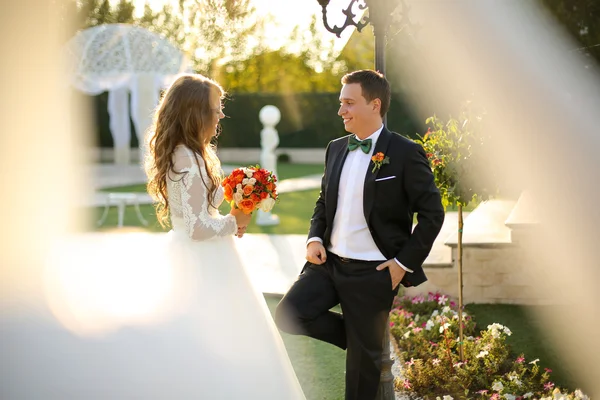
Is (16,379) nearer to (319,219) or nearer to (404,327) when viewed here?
(319,219)

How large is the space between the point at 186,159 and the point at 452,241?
378 cm

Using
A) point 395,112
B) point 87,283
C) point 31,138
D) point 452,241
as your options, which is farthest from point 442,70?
point 395,112

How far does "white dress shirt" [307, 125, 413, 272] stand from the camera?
11.7 feet

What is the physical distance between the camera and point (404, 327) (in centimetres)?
555

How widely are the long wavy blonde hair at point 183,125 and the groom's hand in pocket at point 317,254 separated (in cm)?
63

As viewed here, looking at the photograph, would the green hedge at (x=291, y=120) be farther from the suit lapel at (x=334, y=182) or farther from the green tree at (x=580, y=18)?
the suit lapel at (x=334, y=182)

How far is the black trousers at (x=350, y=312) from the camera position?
353cm

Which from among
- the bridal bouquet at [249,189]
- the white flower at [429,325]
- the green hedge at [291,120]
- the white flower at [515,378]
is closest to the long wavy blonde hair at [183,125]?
the bridal bouquet at [249,189]

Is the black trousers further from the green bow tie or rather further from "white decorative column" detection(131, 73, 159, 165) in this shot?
"white decorative column" detection(131, 73, 159, 165)

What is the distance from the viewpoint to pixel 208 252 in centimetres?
343

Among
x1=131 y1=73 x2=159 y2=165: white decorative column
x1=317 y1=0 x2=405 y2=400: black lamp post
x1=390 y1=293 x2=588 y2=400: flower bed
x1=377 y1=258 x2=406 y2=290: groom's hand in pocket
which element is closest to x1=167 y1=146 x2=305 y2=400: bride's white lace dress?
x1=317 y1=0 x2=405 y2=400: black lamp post

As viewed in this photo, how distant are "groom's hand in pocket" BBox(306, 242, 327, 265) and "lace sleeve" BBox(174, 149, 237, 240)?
616mm

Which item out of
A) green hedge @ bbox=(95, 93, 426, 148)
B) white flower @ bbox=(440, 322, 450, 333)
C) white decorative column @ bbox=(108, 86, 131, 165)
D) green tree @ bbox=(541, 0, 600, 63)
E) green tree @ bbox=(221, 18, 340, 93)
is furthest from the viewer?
green tree @ bbox=(221, 18, 340, 93)

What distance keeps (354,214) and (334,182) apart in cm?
23
